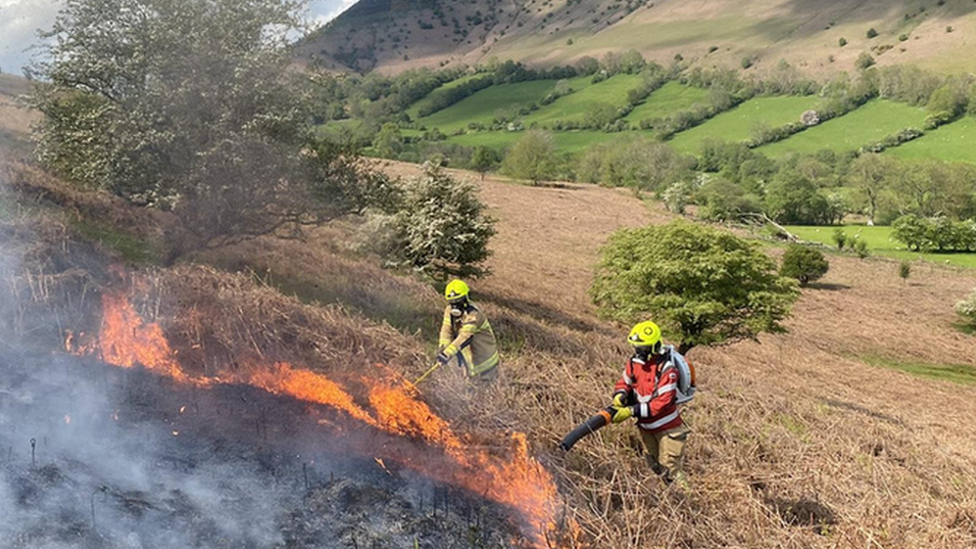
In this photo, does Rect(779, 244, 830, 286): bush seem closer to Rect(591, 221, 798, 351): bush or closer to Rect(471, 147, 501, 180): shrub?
Rect(591, 221, 798, 351): bush

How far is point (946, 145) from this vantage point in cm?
9400

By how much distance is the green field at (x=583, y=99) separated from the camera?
441 feet

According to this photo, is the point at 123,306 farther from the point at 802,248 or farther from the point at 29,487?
the point at 802,248

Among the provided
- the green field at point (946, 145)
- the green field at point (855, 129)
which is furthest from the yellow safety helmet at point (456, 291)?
the green field at point (855, 129)

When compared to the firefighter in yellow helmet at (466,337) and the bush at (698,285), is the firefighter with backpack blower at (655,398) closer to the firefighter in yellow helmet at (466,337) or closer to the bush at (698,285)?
the firefighter in yellow helmet at (466,337)

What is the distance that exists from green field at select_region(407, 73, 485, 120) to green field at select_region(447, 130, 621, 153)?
92.2 feet

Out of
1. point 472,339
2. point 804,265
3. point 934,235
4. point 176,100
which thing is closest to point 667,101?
point 934,235

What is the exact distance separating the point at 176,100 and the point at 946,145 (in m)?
113

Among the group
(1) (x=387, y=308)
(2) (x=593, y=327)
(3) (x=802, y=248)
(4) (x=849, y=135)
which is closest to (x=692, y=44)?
(4) (x=849, y=135)

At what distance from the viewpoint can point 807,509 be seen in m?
8.07

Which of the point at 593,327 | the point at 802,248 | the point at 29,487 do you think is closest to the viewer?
the point at 29,487

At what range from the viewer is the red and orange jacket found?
24.5 ft

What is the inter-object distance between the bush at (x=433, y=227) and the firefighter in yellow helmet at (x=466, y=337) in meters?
13.1

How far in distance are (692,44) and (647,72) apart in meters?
28.2
